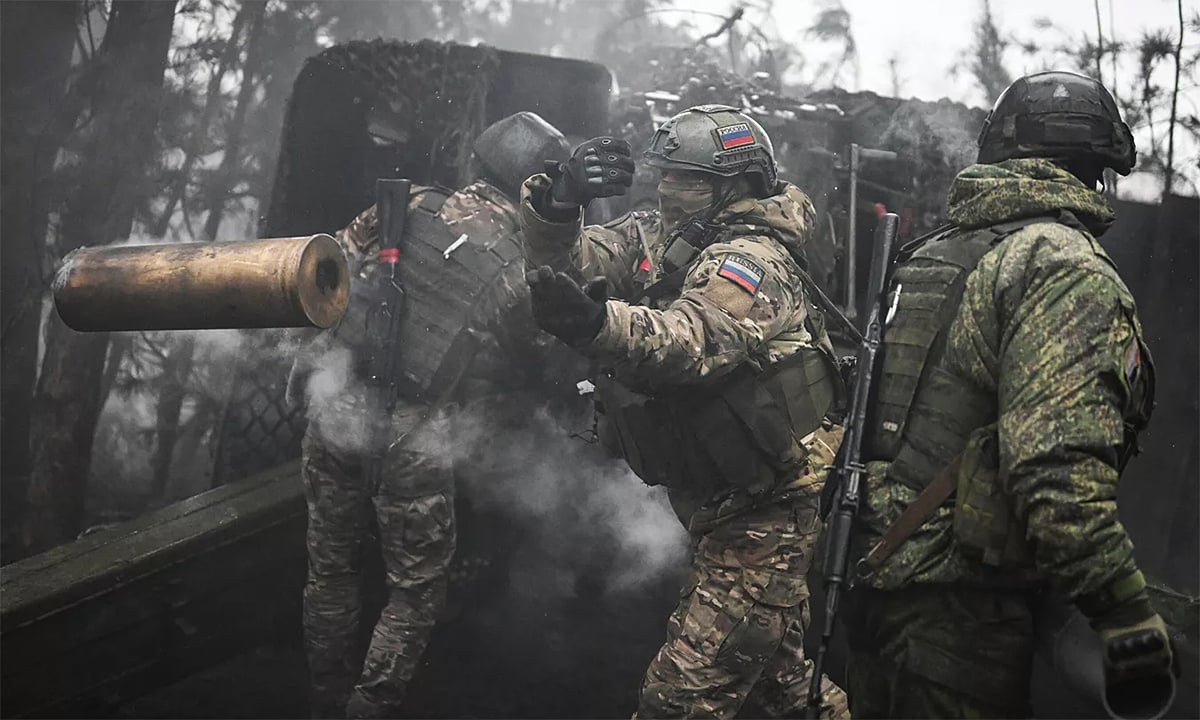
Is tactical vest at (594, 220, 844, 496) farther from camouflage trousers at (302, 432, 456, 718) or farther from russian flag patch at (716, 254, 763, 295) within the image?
camouflage trousers at (302, 432, 456, 718)

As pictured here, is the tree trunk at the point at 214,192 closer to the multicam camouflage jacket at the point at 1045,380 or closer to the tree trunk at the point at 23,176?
the tree trunk at the point at 23,176

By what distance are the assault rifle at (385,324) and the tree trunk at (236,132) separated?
198 inches

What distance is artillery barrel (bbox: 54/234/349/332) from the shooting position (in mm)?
3551

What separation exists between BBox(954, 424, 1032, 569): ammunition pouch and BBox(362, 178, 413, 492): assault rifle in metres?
2.87

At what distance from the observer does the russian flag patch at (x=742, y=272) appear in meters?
3.24

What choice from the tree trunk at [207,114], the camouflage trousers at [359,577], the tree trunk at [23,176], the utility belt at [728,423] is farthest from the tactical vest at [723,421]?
the tree trunk at [207,114]

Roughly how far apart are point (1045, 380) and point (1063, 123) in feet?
2.72

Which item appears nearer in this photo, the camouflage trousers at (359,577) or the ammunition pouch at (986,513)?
the ammunition pouch at (986,513)

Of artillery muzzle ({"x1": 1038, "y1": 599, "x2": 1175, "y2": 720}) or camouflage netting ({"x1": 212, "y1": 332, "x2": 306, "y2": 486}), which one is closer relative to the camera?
artillery muzzle ({"x1": 1038, "y1": 599, "x2": 1175, "y2": 720})

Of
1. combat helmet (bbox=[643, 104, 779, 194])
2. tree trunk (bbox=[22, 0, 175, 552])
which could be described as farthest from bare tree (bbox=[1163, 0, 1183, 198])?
tree trunk (bbox=[22, 0, 175, 552])

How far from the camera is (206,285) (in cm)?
361

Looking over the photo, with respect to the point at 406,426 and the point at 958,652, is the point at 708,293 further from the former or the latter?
the point at 406,426

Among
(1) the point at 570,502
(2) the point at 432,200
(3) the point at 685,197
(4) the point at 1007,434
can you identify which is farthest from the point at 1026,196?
(1) the point at 570,502

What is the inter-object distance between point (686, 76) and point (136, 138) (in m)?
4.70
